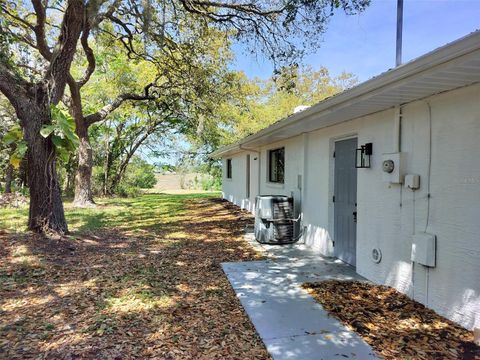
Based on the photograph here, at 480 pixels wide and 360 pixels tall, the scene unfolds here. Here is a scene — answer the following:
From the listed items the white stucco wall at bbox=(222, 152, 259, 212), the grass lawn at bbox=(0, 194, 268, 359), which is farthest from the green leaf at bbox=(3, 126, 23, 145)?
the white stucco wall at bbox=(222, 152, 259, 212)

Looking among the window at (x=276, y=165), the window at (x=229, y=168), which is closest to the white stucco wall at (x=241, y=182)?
the window at (x=229, y=168)

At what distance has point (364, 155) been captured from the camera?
508 cm

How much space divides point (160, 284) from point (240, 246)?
271cm

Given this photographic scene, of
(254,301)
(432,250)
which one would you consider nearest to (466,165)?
(432,250)

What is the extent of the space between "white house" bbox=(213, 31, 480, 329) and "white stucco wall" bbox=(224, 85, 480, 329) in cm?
1

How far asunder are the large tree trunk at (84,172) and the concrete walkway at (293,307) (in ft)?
33.0

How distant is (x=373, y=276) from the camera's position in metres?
4.83

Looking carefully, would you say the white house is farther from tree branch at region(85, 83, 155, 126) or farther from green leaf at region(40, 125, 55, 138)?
tree branch at region(85, 83, 155, 126)

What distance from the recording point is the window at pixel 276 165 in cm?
933

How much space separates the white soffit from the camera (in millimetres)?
2574

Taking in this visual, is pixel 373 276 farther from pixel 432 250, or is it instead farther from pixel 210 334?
pixel 210 334

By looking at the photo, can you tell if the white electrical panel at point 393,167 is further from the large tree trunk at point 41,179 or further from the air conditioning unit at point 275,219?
the large tree trunk at point 41,179

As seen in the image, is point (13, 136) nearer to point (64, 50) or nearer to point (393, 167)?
point (64, 50)

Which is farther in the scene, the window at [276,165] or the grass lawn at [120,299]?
the window at [276,165]
